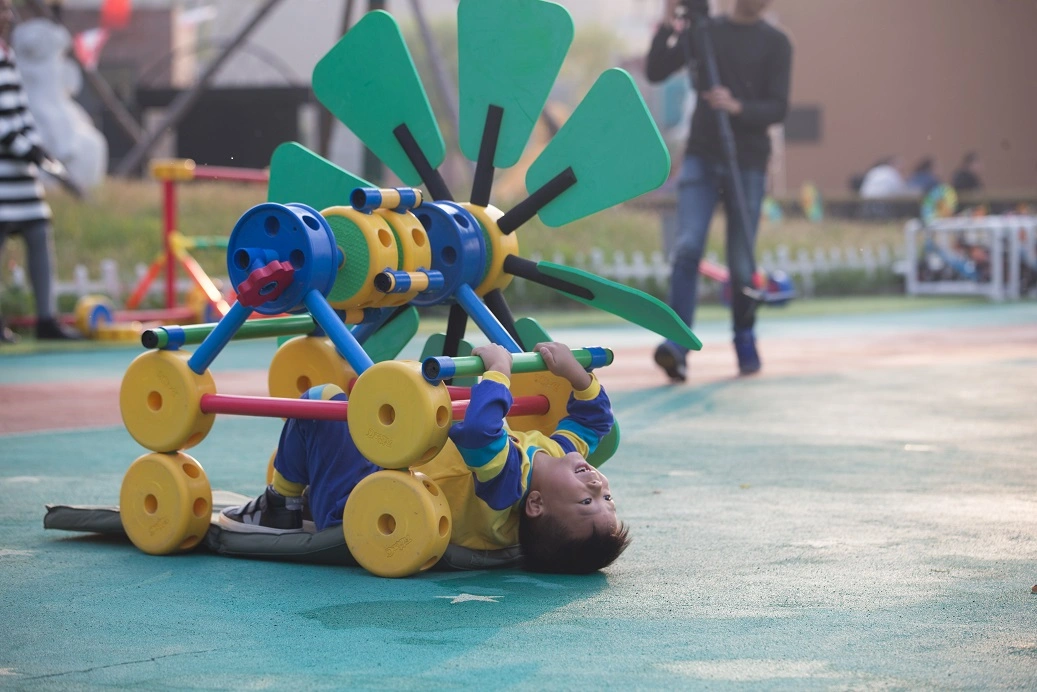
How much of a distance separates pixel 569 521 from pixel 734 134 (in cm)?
448

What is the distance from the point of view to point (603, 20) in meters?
53.6

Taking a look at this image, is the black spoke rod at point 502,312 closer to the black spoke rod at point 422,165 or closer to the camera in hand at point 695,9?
the black spoke rod at point 422,165

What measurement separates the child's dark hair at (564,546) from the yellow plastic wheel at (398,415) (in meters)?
0.27

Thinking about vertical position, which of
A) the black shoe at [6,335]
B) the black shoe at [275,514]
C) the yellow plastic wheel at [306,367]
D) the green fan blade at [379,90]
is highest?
the green fan blade at [379,90]

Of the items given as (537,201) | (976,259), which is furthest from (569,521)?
(976,259)

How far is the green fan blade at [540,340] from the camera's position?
10.8 ft

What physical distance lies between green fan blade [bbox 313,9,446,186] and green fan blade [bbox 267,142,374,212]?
13cm

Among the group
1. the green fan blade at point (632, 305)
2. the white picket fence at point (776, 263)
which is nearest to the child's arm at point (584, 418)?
the green fan blade at point (632, 305)

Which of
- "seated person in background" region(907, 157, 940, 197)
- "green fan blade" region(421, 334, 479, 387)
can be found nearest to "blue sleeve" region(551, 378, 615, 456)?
"green fan blade" region(421, 334, 479, 387)

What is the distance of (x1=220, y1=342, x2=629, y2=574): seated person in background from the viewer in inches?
107

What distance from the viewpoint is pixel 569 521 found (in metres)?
2.77

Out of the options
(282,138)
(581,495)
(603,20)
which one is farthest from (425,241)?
(603,20)

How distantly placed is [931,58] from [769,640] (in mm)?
29474

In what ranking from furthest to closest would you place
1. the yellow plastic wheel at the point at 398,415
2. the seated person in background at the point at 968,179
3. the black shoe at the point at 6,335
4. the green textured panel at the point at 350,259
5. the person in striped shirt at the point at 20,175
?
the seated person in background at the point at 968,179 < the black shoe at the point at 6,335 < the person in striped shirt at the point at 20,175 < the green textured panel at the point at 350,259 < the yellow plastic wheel at the point at 398,415
